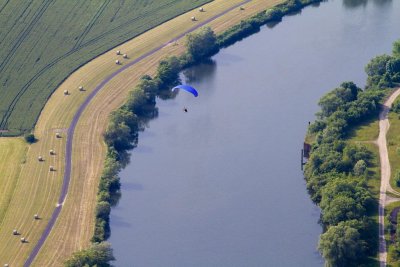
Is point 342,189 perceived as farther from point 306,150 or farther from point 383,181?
point 306,150

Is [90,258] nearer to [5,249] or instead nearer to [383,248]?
[5,249]

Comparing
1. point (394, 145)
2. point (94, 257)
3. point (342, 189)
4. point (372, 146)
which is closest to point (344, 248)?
point (342, 189)

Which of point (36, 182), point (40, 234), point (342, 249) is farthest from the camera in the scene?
point (36, 182)

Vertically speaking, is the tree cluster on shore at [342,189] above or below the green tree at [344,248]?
above

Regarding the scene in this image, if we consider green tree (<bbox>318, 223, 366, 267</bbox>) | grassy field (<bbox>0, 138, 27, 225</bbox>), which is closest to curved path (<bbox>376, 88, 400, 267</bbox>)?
green tree (<bbox>318, 223, 366, 267</bbox>)

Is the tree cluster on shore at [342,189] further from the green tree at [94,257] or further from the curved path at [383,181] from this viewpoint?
the green tree at [94,257]

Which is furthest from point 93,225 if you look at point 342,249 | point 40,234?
point 342,249

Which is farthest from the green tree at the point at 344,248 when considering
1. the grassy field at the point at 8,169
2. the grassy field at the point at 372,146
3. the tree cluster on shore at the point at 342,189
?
the grassy field at the point at 8,169
